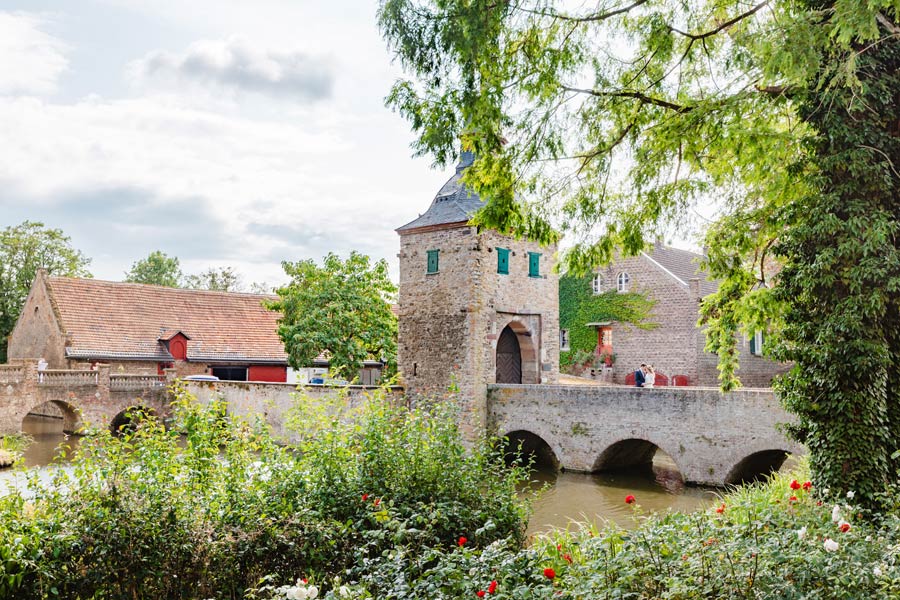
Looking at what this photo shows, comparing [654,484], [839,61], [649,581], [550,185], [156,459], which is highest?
[839,61]

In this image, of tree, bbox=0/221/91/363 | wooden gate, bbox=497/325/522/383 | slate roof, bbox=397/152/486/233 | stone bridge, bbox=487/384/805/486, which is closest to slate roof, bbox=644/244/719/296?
wooden gate, bbox=497/325/522/383

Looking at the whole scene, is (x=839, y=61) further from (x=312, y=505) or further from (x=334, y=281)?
(x=334, y=281)

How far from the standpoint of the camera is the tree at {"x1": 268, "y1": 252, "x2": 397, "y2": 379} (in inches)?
970

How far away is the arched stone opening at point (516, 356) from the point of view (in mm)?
21875

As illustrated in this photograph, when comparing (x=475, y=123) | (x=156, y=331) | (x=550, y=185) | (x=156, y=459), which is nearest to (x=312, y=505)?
(x=156, y=459)

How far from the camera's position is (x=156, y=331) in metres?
30.2

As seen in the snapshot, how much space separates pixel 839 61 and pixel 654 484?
489 inches

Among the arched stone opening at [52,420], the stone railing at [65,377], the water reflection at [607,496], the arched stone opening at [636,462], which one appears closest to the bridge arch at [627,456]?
the arched stone opening at [636,462]

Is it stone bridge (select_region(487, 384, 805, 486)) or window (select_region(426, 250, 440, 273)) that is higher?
window (select_region(426, 250, 440, 273))

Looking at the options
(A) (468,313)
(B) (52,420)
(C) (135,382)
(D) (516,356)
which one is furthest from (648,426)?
(B) (52,420)

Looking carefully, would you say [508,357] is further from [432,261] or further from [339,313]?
[339,313]

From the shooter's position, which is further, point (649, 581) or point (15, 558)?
point (15, 558)

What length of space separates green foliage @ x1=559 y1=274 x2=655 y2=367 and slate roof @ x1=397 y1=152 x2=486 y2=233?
863cm

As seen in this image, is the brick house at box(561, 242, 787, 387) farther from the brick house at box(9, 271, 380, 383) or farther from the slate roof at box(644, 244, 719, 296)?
the brick house at box(9, 271, 380, 383)
